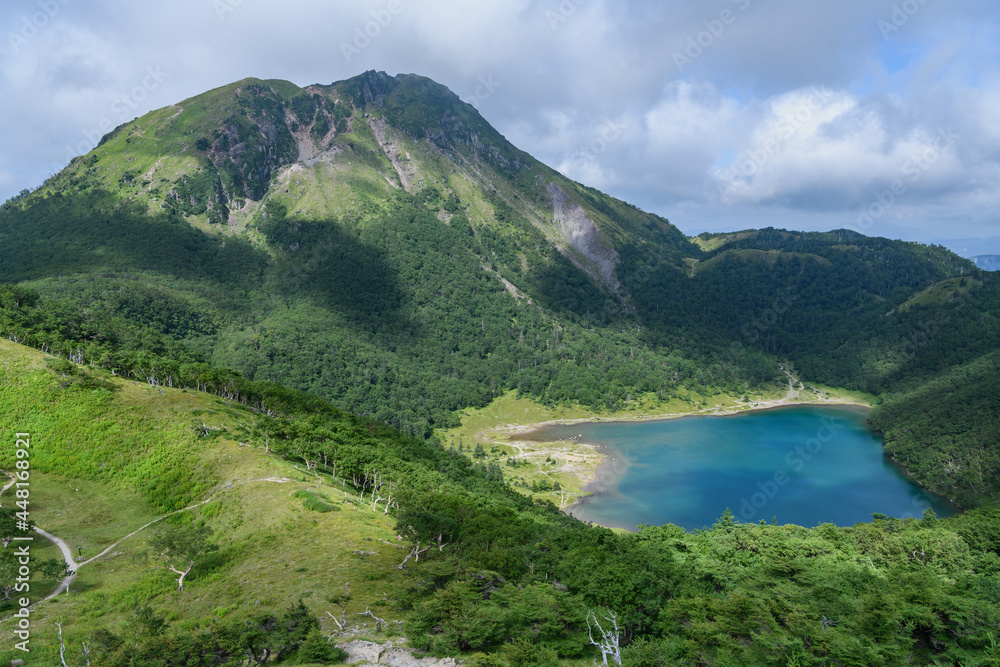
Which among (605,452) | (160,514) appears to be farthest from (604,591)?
(605,452)

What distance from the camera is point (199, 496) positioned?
48562 millimetres

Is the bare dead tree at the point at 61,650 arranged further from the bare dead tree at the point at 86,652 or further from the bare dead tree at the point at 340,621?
the bare dead tree at the point at 340,621

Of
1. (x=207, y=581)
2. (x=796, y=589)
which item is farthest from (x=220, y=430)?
(x=796, y=589)

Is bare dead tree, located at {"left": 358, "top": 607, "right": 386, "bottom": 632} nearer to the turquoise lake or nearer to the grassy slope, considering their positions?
the grassy slope

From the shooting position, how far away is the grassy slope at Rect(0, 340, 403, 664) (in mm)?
32062

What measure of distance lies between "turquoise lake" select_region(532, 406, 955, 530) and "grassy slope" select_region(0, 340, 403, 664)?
244 ft

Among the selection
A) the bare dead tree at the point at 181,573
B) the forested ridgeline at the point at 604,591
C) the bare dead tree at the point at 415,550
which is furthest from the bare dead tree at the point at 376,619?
the bare dead tree at the point at 181,573

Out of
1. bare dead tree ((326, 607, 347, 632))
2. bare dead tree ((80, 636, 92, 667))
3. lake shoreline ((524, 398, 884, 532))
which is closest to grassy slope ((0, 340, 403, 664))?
bare dead tree ((326, 607, 347, 632))

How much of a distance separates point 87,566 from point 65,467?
798 inches

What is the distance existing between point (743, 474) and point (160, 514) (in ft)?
437

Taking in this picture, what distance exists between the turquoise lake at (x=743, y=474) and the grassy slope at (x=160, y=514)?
74.4 meters

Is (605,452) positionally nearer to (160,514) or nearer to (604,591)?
(604,591)

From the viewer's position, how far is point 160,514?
46.9 m

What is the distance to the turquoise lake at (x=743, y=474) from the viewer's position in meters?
108
